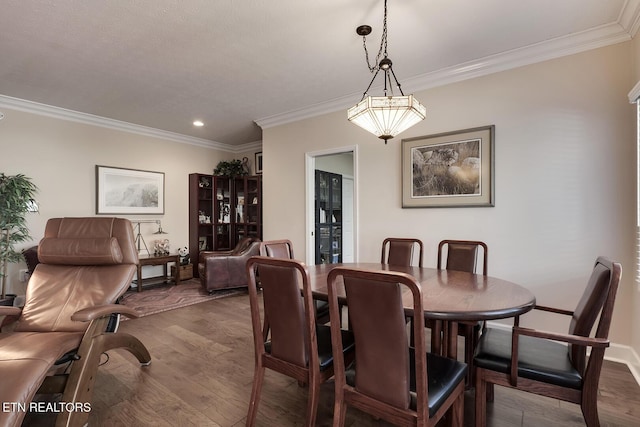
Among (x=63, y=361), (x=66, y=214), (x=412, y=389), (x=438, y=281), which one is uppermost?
(x=66, y=214)

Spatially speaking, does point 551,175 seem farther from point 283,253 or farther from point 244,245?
point 244,245

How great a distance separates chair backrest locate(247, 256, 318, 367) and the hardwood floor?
0.52 metres

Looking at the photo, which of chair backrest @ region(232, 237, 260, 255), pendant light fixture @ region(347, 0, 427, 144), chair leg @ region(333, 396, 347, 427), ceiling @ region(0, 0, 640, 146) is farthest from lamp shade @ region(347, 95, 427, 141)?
chair backrest @ region(232, 237, 260, 255)

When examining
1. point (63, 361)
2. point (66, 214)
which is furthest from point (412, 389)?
point (66, 214)

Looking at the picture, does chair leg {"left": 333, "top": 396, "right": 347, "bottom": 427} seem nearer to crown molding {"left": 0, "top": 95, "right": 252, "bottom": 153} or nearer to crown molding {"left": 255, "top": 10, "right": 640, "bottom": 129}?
crown molding {"left": 255, "top": 10, "right": 640, "bottom": 129}

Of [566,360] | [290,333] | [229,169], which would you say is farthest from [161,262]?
[566,360]

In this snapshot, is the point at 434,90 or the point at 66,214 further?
the point at 66,214

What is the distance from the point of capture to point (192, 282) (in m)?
5.31

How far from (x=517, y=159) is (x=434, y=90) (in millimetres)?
1107

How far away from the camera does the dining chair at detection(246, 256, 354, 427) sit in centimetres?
144

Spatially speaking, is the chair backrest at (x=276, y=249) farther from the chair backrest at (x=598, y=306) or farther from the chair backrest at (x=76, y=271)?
the chair backrest at (x=598, y=306)

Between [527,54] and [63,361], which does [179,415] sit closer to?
[63,361]

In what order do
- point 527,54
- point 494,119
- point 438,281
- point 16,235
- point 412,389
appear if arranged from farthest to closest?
point 16,235, point 494,119, point 527,54, point 438,281, point 412,389

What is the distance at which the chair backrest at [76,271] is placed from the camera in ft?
6.80
